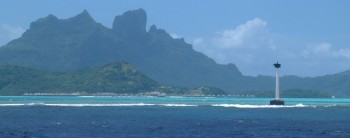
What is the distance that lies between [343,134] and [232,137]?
15.1m

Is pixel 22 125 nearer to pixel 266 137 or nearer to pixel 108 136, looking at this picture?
pixel 108 136

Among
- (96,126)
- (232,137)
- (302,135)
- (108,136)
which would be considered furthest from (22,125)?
(302,135)

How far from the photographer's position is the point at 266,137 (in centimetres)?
7581

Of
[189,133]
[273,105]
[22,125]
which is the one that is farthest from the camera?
[273,105]

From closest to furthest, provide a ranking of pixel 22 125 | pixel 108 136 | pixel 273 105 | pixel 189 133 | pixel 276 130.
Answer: pixel 108 136, pixel 189 133, pixel 276 130, pixel 22 125, pixel 273 105

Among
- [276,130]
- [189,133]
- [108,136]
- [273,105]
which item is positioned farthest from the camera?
[273,105]

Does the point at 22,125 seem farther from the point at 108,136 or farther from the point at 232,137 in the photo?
the point at 232,137

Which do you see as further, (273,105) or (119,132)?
(273,105)

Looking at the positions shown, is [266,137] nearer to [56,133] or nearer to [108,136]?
[108,136]

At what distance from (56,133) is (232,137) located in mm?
20739

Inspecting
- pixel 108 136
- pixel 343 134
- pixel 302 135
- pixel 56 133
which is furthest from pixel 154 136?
pixel 343 134

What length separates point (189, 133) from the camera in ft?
264

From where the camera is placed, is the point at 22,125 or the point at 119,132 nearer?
the point at 119,132

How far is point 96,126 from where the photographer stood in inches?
3617
